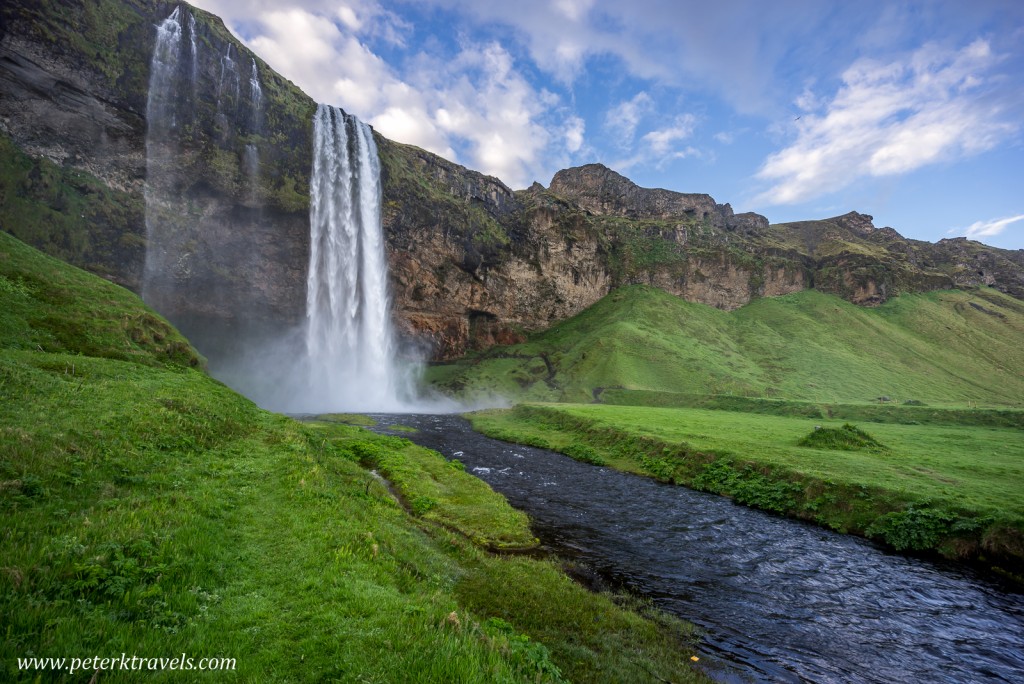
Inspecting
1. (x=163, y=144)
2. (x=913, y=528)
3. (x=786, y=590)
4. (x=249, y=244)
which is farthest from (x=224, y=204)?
(x=913, y=528)

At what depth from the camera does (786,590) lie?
15406 mm

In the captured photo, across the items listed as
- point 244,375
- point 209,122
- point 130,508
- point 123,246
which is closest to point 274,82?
point 209,122

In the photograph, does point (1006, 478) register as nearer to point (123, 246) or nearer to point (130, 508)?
point (130, 508)

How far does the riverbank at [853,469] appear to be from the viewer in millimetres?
19875

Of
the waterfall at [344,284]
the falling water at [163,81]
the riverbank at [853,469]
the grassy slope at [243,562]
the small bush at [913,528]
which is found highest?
the falling water at [163,81]

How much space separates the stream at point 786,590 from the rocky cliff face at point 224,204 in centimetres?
8250

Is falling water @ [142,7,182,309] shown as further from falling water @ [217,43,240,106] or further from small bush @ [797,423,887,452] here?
small bush @ [797,423,887,452]

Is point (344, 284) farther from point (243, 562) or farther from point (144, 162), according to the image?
point (243, 562)

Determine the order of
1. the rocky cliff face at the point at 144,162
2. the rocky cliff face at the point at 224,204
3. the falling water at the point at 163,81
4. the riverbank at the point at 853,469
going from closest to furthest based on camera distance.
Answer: the riverbank at the point at 853,469 < the rocky cliff face at the point at 144,162 < the rocky cliff face at the point at 224,204 < the falling water at the point at 163,81

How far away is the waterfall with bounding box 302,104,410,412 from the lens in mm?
83125

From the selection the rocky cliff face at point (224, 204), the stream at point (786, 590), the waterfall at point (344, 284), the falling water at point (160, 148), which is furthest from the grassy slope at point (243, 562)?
the falling water at point (160, 148)

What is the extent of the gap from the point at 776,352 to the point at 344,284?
112919 millimetres

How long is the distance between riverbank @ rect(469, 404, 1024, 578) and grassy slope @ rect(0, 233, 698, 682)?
17.5m

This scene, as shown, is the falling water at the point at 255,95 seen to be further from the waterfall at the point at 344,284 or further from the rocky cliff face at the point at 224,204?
the waterfall at the point at 344,284
